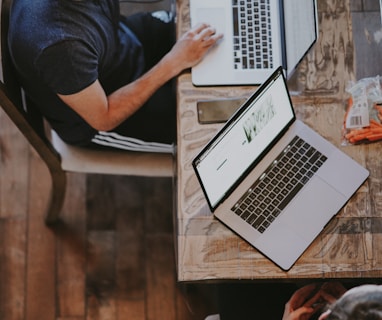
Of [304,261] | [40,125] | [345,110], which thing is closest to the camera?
[304,261]

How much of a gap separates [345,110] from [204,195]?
42cm

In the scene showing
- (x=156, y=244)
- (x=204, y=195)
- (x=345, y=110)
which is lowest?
(x=156, y=244)

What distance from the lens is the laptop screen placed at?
139 centimetres

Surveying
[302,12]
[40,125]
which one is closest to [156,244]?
[40,125]

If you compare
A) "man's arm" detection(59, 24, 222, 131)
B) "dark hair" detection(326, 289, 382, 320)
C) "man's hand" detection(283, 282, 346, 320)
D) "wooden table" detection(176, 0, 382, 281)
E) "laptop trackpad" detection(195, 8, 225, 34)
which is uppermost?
Answer: "laptop trackpad" detection(195, 8, 225, 34)

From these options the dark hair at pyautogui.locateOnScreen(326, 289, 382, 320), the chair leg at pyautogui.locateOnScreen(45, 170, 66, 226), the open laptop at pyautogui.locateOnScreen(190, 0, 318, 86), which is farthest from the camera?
the chair leg at pyautogui.locateOnScreen(45, 170, 66, 226)

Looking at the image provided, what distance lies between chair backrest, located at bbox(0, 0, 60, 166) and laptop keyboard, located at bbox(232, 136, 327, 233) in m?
0.57

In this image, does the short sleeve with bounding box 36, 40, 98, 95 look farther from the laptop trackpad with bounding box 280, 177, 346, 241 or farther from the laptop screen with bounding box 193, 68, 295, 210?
the laptop trackpad with bounding box 280, 177, 346, 241

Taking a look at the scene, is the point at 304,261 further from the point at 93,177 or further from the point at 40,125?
the point at 93,177

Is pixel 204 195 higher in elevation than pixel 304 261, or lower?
higher

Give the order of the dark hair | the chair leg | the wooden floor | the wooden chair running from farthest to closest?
the wooden floor
the chair leg
the wooden chair
the dark hair

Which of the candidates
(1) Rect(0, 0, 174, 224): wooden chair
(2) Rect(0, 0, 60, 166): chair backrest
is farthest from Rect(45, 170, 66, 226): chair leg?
(2) Rect(0, 0, 60, 166): chair backrest

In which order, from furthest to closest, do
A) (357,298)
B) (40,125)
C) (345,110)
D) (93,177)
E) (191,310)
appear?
1. (93,177)
2. (191,310)
3. (40,125)
4. (345,110)
5. (357,298)

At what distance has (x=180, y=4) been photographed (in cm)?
169
